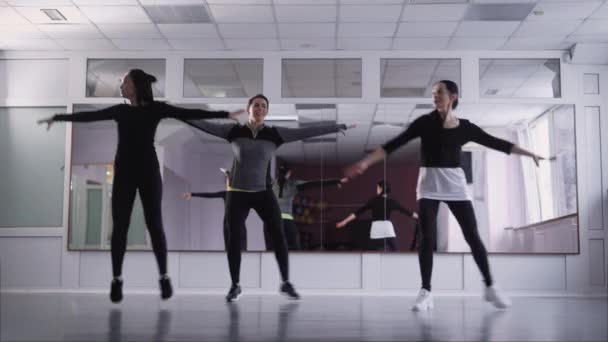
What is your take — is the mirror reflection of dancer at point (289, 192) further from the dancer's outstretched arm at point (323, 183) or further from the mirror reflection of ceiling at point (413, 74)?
the mirror reflection of ceiling at point (413, 74)

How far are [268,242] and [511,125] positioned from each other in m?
2.94

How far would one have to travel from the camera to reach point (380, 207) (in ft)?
26.3

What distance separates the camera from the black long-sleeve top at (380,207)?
7977mm

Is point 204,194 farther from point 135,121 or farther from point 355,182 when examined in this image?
point 135,121

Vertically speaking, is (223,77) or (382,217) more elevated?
(223,77)

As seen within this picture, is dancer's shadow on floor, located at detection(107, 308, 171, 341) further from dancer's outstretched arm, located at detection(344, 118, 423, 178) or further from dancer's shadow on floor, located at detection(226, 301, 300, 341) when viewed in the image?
dancer's outstretched arm, located at detection(344, 118, 423, 178)

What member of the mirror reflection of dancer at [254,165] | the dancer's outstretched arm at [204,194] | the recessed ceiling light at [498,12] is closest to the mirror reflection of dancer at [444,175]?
the mirror reflection of dancer at [254,165]

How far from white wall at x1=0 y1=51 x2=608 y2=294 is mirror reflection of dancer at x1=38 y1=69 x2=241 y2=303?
3629 mm

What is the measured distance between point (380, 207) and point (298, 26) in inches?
85.0

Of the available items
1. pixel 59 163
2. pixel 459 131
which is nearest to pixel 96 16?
pixel 59 163

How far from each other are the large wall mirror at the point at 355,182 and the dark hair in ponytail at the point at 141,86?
3.36 meters

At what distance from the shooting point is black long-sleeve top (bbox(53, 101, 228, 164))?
4297 millimetres

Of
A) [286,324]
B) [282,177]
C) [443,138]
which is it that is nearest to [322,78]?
[282,177]

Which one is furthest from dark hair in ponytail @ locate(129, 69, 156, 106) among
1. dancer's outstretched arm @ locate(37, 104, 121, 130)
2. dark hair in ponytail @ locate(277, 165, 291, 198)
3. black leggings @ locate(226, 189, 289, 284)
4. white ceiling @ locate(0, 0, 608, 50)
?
dark hair in ponytail @ locate(277, 165, 291, 198)
